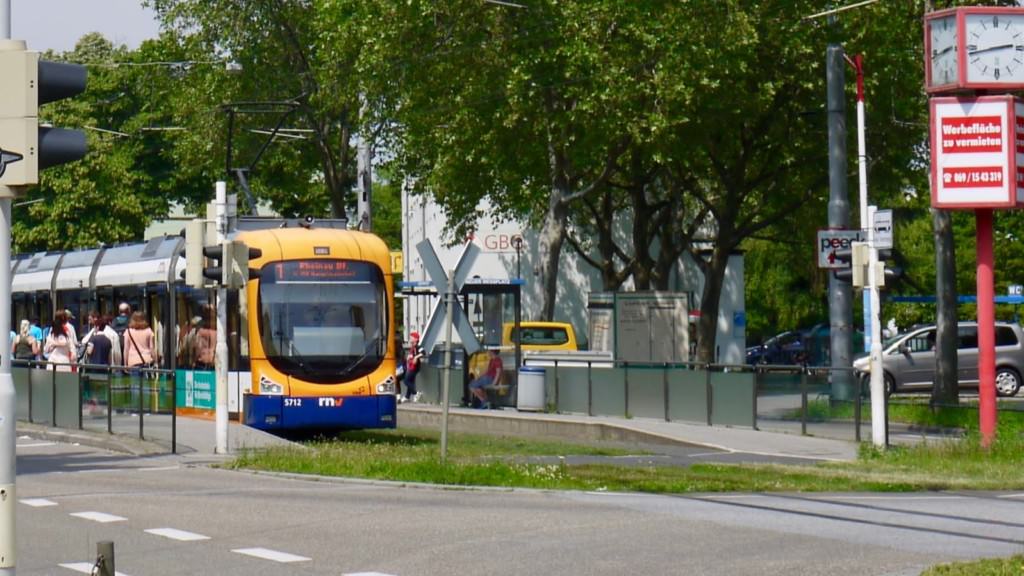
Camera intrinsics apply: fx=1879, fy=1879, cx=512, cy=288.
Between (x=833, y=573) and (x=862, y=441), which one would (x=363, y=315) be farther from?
(x=833, y=573)

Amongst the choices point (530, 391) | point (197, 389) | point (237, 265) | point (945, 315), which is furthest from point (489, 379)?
point (237, 265)

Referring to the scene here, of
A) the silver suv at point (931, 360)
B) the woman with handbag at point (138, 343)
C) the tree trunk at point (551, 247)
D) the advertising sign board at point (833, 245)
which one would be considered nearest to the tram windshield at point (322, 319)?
the woman with handbag at point (138, 343)

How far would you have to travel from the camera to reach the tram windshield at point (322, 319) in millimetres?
27047

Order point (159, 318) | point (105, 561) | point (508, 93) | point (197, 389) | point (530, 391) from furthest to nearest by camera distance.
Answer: point (508, 93)
point (530, 391)
point (159, 318)
point (197, 389)
point (105, 561)

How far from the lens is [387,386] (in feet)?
89.8

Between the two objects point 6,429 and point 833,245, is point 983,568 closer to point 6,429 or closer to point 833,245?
point 6,429

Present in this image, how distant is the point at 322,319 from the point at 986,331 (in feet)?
30.8

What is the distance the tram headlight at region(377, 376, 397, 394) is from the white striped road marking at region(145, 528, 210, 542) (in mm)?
12365

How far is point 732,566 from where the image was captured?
1244cm

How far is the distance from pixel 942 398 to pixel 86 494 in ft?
61.2

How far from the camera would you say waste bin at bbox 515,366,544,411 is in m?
35.9

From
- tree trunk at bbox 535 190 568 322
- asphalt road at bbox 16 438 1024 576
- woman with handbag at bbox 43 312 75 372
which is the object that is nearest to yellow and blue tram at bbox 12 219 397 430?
woman with handbag at bbox 43 312 75 372

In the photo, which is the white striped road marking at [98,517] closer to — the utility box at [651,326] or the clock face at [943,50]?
the clock face at [943,50]

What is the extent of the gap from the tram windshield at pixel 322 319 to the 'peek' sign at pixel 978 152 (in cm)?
828
